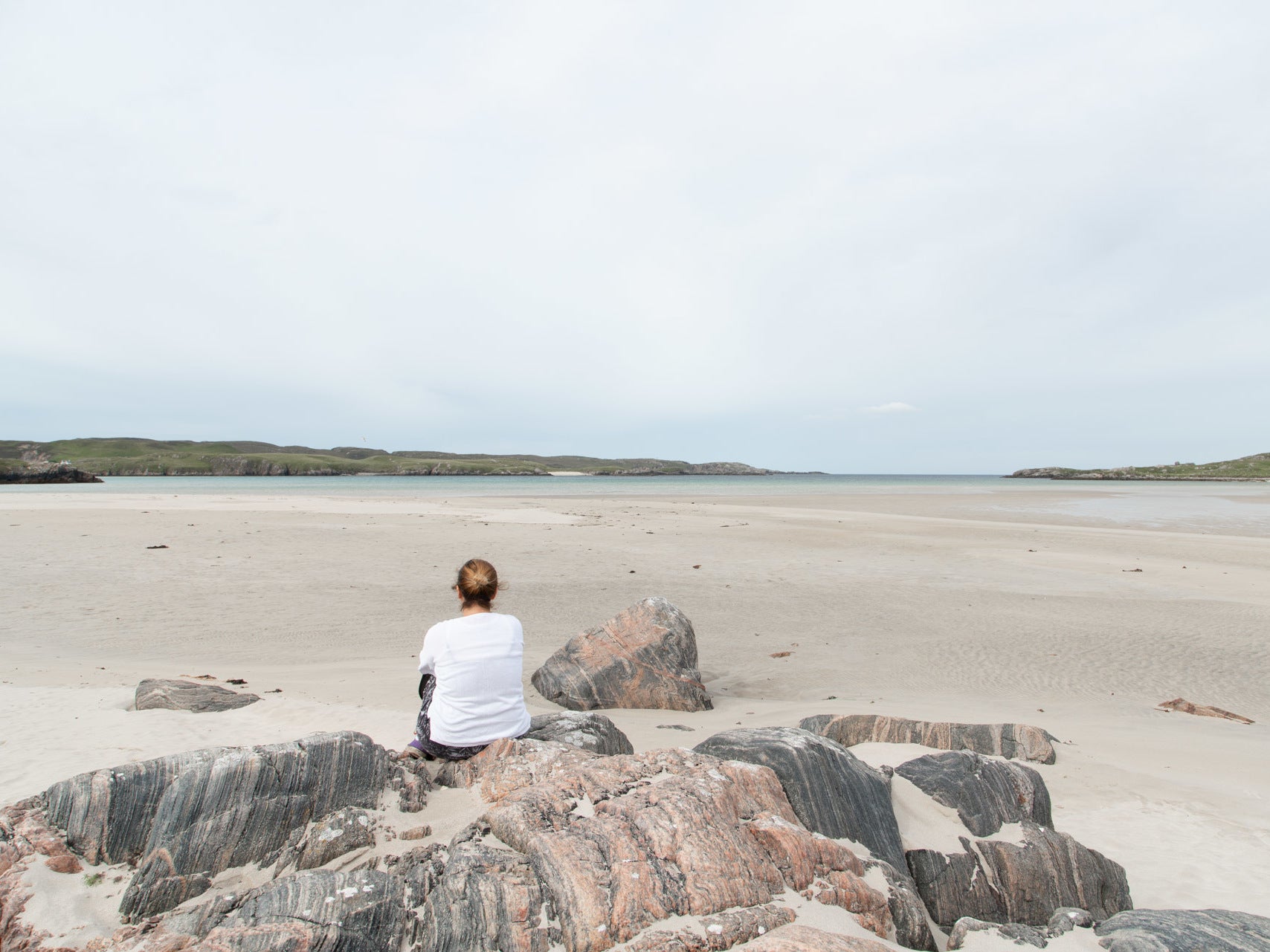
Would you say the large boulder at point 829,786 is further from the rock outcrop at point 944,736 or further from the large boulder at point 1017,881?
the rock outcrop at point 944,736

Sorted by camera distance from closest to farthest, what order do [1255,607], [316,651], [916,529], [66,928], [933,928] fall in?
[66,928] → [933,928] → [316,651] → [1255,607] → [916,529]

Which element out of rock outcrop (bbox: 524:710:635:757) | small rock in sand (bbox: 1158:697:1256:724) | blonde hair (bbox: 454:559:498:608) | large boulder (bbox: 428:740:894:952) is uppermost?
blonde hair (bbox: 454:559:498:608)

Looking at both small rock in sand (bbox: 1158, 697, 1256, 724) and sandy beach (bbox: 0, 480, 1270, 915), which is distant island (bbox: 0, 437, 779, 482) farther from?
small rock in sand (bbox: 1158, 697, 1256, 724)

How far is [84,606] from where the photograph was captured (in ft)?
36.3

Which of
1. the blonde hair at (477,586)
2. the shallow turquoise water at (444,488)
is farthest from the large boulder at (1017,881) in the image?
the shallow turquoise water at (444,488)

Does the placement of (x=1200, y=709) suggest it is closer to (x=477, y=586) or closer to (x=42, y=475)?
(x=477, y=586)

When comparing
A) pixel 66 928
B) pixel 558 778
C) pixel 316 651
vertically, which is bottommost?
pixel 316 651

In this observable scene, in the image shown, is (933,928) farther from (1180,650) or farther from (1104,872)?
(1180,650)

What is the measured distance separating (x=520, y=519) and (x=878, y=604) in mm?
18500

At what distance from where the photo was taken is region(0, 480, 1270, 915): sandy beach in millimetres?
A: 4922

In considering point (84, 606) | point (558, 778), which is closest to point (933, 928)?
point (558, 778)

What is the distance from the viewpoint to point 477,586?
4410 mm

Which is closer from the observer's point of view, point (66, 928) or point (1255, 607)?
point (66, 928)

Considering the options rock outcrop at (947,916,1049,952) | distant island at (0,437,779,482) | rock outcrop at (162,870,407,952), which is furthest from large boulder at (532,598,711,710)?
distant island at (0,437,779,482)
